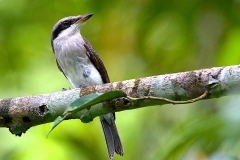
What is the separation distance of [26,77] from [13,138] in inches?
31.3

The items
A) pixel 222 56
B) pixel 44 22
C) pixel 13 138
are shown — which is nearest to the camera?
pixel 222 56

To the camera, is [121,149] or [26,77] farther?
[26,77]

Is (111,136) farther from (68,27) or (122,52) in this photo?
(122,52)

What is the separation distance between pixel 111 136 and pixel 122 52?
1.82 meters

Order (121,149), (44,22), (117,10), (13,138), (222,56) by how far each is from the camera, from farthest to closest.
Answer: (44,22), (117,10), (13,138), (121,149), (222,56)

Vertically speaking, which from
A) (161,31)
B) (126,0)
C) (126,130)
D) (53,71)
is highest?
(126,0)

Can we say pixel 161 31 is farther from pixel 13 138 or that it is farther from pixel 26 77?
pixel 13 138

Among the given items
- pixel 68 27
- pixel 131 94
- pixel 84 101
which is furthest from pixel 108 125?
pixel 84 101

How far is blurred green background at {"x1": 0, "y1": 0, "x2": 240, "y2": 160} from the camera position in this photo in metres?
4.83

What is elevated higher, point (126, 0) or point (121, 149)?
point (126, 0)

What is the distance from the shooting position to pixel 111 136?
476cm

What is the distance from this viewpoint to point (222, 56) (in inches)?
171

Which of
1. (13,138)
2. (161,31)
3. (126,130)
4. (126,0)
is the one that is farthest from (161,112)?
(13,138)

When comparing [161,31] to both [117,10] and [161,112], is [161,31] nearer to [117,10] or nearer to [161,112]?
[117,10]
